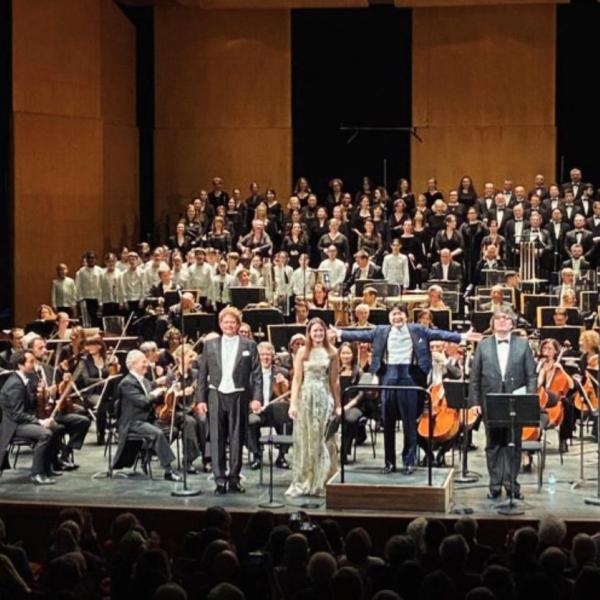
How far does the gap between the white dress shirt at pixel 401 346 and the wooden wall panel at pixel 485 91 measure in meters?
12.9

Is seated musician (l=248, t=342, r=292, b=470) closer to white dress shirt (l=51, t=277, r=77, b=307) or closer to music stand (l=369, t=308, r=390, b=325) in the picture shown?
music stand (l=369, t=308, r=390, b=325)

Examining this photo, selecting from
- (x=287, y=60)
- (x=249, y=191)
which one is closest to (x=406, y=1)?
(x=287, y=60)

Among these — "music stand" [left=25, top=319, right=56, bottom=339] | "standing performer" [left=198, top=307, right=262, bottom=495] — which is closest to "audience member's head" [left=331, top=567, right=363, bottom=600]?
"standing performer" [left=198, top=307, right=262, bottom=495]

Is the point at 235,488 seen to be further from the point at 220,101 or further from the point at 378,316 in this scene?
the point at 220,101

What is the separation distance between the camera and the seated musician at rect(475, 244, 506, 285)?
58.4 feet

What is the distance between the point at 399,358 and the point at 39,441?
3.02m

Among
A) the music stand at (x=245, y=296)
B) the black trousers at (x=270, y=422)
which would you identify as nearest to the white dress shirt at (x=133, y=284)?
the music stand at (x=245, y=296)

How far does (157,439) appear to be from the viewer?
36.4ft

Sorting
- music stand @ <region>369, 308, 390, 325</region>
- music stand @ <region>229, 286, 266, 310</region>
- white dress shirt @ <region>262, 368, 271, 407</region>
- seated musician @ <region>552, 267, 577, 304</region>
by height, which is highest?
seated musician @ <region>552, 267, 577, 304</region>

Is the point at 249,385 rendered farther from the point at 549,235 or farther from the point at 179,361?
the point at 549,235

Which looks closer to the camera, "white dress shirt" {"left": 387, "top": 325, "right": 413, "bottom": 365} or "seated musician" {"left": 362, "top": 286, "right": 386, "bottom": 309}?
"white dress shirt" {"left": 387, "top": 325, "right": 413, "bottom": 365}

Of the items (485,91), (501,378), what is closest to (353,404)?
(501,378)

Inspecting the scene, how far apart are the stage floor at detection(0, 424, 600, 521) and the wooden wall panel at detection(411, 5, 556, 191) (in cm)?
1220

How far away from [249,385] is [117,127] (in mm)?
12890
